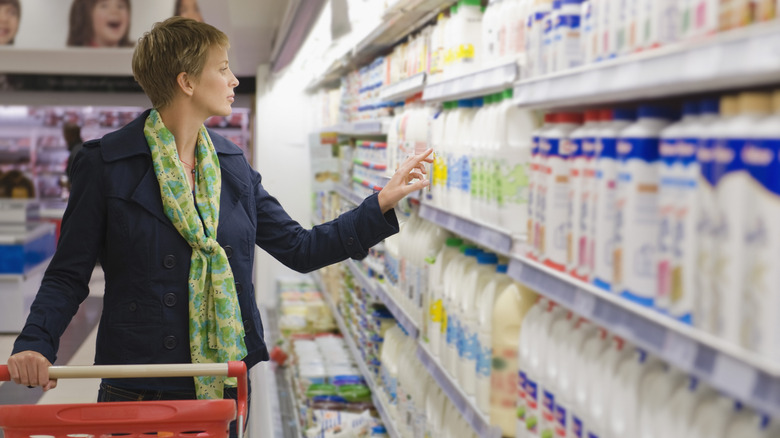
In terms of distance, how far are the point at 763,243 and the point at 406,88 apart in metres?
2.26

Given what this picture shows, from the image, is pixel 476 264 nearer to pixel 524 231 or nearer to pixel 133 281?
pixel 524 231

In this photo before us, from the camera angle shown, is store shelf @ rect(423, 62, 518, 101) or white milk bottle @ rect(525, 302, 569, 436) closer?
white milk bottle @ rect(525, 302, 569, 436)

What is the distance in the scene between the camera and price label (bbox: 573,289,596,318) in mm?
1422

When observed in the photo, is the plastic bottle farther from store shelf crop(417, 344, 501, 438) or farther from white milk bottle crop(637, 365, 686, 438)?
store shelf crop(417, 344, 501, 438)

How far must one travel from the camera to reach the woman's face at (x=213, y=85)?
2.39 meters

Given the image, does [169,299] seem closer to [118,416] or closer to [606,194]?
[118,416]

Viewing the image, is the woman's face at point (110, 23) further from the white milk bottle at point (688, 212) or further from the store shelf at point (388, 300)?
the white milk bottle at point (688, 212)

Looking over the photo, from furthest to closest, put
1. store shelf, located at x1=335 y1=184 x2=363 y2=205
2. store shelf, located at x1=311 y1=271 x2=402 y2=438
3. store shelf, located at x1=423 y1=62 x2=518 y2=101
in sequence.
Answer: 1. store shelf, located at x1=335 y1=184 x2=363 y2=205
2. store shelf, located at x1=311 y1=271 x2=402 y2=438
3. store shelf, located at x1=423 y1=62 x2=518 y2=101

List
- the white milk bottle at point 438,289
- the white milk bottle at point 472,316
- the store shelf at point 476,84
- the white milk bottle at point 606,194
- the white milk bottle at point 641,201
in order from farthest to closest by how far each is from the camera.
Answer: the white milk bottle at point 438,289 < the white milk bottle at point 472,316 < the store shelf at point 476,84 < the white milk bottle at point 606,194 < the white milk bottle at point 641,201

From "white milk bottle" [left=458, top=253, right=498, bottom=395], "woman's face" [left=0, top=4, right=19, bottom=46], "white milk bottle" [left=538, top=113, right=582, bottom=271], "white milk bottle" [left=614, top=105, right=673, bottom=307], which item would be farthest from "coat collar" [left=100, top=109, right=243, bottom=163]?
"woman's face" [left=0, top=4, right=19, bottom=46]

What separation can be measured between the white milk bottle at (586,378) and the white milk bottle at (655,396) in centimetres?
12

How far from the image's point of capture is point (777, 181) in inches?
37.6

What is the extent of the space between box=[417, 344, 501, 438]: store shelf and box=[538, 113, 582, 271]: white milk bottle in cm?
58

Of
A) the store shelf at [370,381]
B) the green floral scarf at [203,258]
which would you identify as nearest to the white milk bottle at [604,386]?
the green floral scarf at [203,258]
